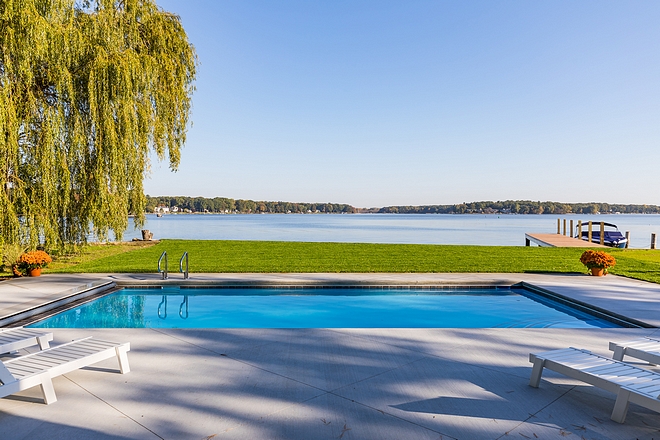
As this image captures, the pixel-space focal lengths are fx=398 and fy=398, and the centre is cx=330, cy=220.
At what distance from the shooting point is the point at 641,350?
360 cm

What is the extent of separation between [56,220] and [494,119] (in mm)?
24084

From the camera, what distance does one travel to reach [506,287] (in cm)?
888

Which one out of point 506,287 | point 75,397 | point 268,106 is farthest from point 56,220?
point 268,106

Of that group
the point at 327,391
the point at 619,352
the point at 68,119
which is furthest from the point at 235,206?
the point at 619,352

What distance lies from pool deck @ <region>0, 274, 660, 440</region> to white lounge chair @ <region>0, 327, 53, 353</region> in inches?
23.1

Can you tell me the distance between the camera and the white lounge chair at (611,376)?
271cm

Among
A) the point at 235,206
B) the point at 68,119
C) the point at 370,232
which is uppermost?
the point at 68,119

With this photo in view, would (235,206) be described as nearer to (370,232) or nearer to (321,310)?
(370,232)

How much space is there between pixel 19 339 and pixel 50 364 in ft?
3.41

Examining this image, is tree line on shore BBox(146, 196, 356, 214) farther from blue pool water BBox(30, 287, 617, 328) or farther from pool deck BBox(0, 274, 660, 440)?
pool deck BBox(0, 274, 660, 440)

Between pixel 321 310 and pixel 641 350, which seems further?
pixel 321 310

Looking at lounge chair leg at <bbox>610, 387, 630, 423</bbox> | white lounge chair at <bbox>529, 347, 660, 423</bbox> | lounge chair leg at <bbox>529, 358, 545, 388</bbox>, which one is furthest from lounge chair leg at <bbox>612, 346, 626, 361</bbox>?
lounge chair leg at <bbox>610, 387, 630, 423</bbox>

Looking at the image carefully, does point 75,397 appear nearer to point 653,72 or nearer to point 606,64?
point 606,64

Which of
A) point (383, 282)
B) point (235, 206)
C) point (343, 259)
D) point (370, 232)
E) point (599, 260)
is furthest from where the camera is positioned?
point (235, 206)
